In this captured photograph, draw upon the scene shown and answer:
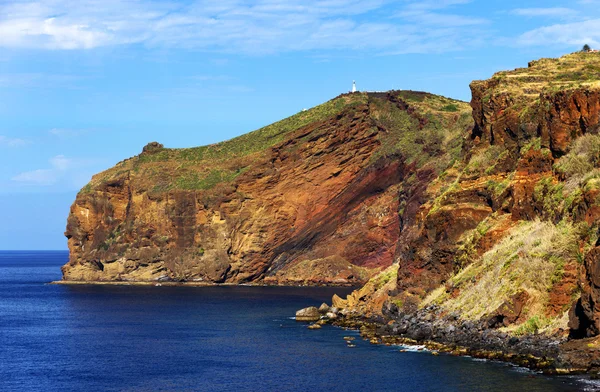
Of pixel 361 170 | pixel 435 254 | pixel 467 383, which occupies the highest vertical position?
pixel 361 170

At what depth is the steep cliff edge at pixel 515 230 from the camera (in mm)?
61438

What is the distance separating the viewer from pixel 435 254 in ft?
271

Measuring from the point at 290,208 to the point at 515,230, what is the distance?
7849 centimetres

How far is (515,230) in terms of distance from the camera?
73.6 m

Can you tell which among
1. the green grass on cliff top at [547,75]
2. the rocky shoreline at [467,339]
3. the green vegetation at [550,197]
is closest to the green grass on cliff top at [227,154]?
the green grass on cliff top at [547,75]

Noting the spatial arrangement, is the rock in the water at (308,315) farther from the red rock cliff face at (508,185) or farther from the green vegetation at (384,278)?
the red rock cliff face at (508,185)

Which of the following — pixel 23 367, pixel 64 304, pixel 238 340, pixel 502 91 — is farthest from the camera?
pixel 64 304

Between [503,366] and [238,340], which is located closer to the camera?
[503,366]

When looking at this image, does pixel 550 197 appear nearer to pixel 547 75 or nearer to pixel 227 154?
→ pixel 547 75

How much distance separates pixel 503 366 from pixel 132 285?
4028 inches

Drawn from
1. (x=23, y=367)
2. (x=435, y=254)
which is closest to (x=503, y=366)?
(x=435, y=254)

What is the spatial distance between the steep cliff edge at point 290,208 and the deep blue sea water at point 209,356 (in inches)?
1247

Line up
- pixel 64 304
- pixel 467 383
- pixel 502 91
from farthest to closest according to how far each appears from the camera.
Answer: pixel 64 304, pixel 502 91, pixel 467 383

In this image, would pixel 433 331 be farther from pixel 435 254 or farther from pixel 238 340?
pixel 238 340
